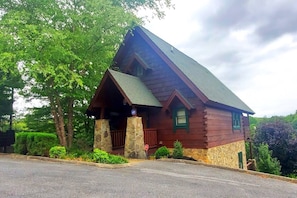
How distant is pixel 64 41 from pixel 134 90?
4289 mm

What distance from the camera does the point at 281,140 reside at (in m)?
21.1

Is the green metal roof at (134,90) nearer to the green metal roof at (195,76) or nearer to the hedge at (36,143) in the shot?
the green metal roof at (195,76)

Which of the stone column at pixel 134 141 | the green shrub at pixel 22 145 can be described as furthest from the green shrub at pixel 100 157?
the green shrub at pixel 22 145

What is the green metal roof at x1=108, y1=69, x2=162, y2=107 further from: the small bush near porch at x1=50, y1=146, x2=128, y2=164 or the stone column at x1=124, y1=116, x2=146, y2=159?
the small bush near porch at x1=50, y1=146, x2=128, y2=164

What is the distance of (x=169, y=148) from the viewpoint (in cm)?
1434

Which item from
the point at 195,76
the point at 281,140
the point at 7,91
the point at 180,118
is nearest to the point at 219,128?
the point at 180,118

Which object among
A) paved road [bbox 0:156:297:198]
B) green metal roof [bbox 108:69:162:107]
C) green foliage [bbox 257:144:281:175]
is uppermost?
green metal roof [bbox 108:69:162:107]

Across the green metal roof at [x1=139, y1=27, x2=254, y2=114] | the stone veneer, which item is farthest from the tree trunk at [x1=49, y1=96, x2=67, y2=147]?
the stone veneer

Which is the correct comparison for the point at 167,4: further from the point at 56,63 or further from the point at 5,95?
the point at 5,95

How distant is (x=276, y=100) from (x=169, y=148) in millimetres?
26180

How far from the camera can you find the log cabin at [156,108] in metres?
13.1

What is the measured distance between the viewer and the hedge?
41.2 ft

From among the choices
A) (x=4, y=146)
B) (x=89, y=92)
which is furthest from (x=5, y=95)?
(x=89, y=92)

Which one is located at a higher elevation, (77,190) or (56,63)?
(56,63)
